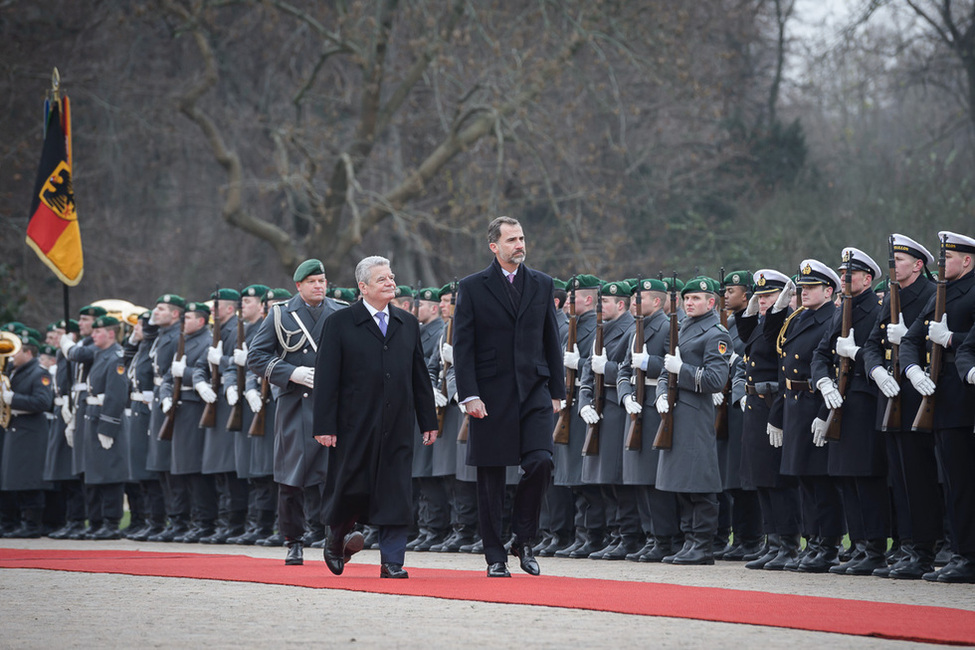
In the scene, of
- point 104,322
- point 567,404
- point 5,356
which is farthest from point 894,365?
point 5,356

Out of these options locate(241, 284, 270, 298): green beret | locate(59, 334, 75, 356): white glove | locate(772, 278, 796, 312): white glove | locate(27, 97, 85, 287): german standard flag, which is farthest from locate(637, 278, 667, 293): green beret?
locate(27, 97, 85, 287): german standard flag

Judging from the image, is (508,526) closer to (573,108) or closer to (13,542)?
(13,542)

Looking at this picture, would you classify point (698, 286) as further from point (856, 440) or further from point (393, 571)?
point (393, 571)

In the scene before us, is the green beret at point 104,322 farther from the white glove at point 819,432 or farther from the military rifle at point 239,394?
the white glove at point 819,432

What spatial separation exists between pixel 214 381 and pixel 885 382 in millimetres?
6932

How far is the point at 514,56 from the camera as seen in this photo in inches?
950

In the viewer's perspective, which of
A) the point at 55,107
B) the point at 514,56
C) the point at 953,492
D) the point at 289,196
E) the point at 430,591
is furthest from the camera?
the point at 289,196

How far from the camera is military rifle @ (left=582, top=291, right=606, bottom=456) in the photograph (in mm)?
11945

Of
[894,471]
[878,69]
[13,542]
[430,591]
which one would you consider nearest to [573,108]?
[878,69]

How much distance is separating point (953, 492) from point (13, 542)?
9.70m

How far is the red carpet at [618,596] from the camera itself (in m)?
6.81

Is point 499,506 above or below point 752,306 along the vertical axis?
below

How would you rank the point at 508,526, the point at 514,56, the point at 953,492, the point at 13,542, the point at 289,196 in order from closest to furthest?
the point at 953,492, the point at 508,526, the point at 13,542, the point at 514,56, the point at 289,196

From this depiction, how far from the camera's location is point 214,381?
46.8ft
